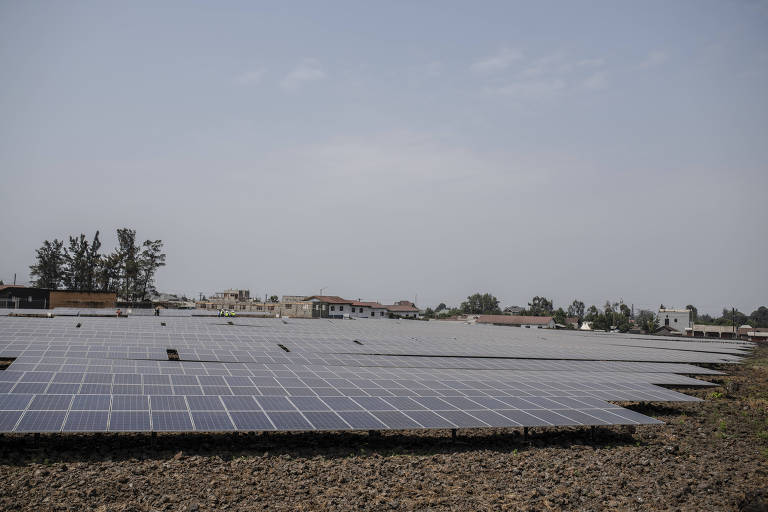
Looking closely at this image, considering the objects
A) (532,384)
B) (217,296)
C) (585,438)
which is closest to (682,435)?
(585,438)

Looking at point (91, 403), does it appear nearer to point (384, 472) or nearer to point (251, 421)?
point (251, 421)

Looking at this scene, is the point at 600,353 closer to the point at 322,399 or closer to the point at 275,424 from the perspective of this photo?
the point at 322,399

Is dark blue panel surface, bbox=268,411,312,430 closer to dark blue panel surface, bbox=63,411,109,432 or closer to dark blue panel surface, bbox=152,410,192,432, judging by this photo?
dark blue panel surface, bbox=152,410,192,432

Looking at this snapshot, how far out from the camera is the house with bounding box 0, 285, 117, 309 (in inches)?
2714

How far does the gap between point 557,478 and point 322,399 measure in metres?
6.72

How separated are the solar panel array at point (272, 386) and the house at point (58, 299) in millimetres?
43670

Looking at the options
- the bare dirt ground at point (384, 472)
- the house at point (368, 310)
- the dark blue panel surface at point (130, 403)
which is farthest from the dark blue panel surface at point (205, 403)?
the house at point (368, 310)

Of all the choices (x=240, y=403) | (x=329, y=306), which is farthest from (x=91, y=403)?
(x=329, y=306)

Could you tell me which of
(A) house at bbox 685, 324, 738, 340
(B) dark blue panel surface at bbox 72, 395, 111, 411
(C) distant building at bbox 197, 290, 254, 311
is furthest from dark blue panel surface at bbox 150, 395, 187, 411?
(A) house at bbox 685, 324, 738, 340

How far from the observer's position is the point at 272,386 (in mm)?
16891

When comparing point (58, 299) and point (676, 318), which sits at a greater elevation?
point (58, 299)

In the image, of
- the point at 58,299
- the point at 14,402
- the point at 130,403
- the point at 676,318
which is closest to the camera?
the point at 14,402

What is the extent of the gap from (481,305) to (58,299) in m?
133

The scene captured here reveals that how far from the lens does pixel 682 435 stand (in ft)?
56.5
